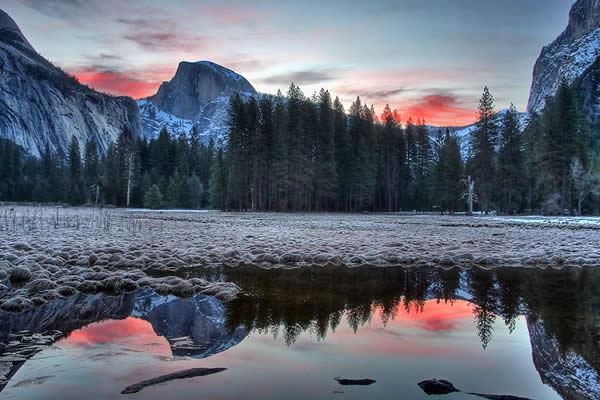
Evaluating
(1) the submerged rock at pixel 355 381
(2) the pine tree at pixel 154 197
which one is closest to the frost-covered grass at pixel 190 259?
(1) the submerged rock at pixel 355 381

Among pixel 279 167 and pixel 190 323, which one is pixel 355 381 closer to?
pixel 190 323

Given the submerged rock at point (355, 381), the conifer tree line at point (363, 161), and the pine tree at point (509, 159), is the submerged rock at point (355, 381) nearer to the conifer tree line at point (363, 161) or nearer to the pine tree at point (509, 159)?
the conifer tree line at point (363, 161)

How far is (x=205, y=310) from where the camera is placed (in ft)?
16.5

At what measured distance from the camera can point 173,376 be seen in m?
2.89

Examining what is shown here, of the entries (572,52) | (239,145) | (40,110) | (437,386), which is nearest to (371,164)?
(239,145)

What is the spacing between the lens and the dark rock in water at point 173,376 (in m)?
2.68

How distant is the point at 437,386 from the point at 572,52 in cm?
17303

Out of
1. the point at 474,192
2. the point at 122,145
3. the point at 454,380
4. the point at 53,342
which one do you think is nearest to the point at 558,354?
the point at 454,380

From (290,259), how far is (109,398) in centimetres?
693

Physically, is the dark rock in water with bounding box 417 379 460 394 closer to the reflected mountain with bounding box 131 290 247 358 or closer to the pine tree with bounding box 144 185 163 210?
the reflected mountain with bounding box 131 290 247 358

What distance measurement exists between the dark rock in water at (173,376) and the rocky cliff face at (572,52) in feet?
436

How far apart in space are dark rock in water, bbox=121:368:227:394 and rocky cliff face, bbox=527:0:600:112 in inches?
5238

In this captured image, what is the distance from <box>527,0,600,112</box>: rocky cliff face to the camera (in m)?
119

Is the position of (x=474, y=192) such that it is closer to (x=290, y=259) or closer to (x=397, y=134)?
(x=397, y=134)
